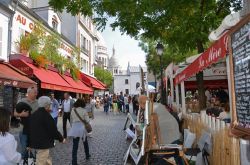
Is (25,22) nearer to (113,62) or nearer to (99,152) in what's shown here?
(99,152)

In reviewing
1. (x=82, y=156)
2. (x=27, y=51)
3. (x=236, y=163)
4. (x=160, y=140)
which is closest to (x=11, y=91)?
(x=27, y=51)

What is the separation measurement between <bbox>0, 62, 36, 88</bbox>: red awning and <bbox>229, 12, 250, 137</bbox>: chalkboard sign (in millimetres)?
11226

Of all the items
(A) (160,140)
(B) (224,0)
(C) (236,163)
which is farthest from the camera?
(B) (224,0)

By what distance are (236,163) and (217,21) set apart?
563 cm

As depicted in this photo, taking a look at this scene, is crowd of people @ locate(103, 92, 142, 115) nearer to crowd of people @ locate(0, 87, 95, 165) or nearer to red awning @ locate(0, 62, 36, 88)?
red awning @ locate(0, 62, 36, 88)

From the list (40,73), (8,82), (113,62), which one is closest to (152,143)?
(8,82)

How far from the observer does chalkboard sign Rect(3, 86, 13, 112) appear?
17.8 meters

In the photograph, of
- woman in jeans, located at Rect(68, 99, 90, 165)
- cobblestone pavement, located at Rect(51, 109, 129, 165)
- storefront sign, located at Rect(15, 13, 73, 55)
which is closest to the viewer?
woman in jeans, located at Rect(68, 99, 90, 165)

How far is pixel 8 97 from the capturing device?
18.2 m

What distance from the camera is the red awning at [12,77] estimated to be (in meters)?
13.8

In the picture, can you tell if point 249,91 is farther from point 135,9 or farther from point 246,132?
point 135,9

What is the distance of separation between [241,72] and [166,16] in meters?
7.28

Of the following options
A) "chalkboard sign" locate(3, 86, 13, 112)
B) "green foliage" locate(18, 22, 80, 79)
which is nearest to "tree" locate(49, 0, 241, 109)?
"chalkboard sign" locate(3, 86, 13, 112)

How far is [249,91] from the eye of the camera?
3312 mm
